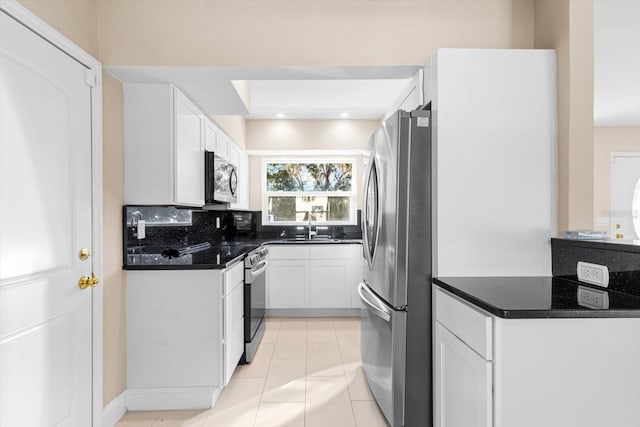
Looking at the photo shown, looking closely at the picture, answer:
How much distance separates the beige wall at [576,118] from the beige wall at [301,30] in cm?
31

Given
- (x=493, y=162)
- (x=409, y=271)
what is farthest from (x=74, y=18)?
(x=493, y=162)

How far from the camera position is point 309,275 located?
4320mm

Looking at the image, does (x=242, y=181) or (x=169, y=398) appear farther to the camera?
(x=242, y=181)

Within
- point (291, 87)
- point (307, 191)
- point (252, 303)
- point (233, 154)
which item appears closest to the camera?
point (252, 303)

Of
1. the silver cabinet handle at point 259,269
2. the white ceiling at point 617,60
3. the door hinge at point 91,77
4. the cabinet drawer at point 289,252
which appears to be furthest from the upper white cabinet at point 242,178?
the white ceiling at point 617,60

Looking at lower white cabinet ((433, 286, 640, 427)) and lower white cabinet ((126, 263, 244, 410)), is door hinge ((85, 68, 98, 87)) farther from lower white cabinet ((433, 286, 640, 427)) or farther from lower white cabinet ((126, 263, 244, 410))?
lower white cabinet ((433, 286, 640, 427))

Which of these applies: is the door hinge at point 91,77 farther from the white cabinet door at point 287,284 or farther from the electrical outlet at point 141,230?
the white cabinet door at point 287,284

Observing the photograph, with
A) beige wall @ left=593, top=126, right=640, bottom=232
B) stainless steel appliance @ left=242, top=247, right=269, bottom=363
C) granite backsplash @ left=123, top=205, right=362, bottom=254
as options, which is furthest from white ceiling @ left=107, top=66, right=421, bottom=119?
beige wall @ left=593, top=126, right=640, bottom=232

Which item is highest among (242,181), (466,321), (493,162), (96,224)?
(242,181)

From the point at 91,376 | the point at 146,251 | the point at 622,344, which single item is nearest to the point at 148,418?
the point at 91,376

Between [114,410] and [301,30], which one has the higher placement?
[301,30]

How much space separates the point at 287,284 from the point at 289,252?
37cm

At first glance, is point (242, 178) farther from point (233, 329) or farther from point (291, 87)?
point (233, 329)

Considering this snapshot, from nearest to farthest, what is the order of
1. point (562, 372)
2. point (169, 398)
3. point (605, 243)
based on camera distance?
point (562, 372)
point (605, 243)
point (169, 398)
